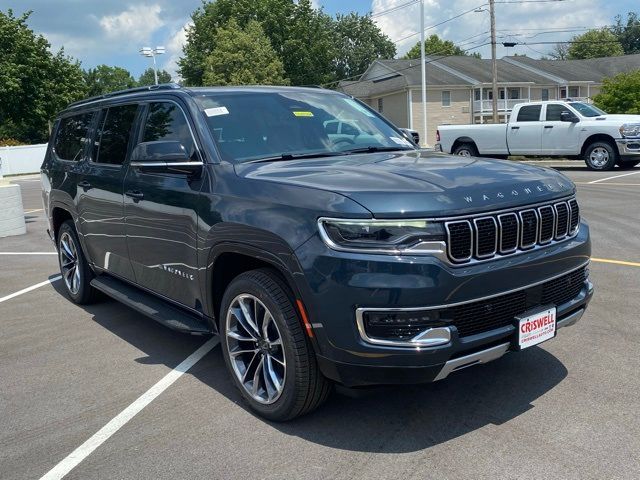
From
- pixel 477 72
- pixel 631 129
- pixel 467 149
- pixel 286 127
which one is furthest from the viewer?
pixel 477 72

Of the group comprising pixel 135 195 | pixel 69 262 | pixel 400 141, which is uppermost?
pixel 400 141

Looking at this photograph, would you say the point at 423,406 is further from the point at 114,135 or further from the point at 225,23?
the point at 225,23

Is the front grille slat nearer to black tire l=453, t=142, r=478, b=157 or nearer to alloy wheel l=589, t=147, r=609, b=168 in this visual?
alloy wheel l=589, t=147, r=609, b=168

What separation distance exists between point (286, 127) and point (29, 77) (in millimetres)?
44044

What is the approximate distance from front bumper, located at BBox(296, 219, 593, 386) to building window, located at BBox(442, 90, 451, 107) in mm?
49530

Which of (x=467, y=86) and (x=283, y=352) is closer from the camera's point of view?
(x=283, y=352)

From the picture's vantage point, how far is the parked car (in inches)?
126

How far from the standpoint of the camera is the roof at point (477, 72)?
51.5 m

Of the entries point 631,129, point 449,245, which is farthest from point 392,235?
point 631,129

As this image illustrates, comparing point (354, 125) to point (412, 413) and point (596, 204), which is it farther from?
point (596, 204)

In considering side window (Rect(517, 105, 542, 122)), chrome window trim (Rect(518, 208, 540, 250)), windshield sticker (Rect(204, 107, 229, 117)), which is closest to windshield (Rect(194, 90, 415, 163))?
windshield sticker (Rect(204, 107, 229, 117))

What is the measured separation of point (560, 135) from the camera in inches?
751

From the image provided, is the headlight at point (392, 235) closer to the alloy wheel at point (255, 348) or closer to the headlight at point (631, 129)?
the alloy wheel at point (255, 348)

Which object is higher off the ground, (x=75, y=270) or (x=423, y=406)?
(x=75, y=270)
